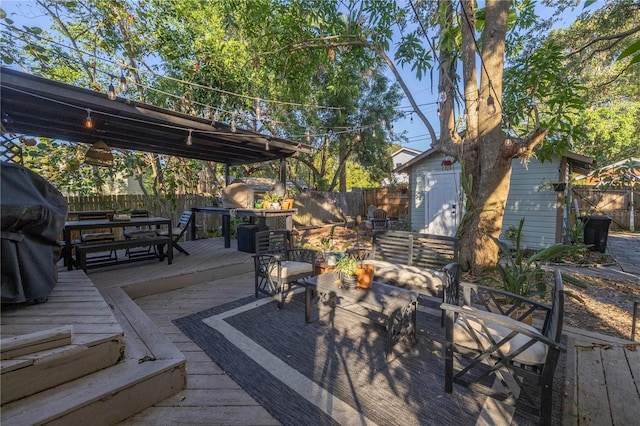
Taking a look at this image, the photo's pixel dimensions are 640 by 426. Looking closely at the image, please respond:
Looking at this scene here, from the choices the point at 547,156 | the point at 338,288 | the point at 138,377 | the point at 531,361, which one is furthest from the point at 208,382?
the point at 547,156

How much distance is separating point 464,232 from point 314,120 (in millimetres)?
8251

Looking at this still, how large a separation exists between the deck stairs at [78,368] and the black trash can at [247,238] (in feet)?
11.4

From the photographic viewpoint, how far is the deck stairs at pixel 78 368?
148 cm

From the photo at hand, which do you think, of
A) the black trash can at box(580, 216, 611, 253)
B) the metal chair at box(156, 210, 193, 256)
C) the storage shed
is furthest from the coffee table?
the black trash can at box(580, 216, 611, 253)

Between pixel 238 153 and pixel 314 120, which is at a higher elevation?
pixel 314 120

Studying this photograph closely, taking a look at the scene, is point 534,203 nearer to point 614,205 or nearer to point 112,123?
point 614,205

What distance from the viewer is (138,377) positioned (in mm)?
1727

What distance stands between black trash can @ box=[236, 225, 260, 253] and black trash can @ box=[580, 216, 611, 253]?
7.63 metres

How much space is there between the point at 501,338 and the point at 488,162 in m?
3.06

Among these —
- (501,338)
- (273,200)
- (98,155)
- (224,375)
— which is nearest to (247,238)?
(273,200)

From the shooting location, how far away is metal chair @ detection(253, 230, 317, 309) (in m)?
3.39

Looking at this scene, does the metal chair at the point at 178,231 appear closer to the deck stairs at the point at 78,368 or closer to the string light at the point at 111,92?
the string light at the point at 111,92

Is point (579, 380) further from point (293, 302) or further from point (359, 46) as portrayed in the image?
point (359, 46)

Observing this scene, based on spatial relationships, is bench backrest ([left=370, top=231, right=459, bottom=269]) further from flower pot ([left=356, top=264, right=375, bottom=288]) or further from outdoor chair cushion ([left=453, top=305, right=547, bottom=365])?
outdoor chair cushion ([left=453, top=305, right=547, bottom=365])
